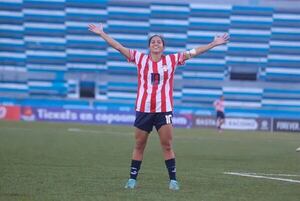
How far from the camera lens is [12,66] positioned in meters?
45.5

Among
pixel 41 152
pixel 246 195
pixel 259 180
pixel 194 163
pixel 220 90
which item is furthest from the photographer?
pixel 220 90

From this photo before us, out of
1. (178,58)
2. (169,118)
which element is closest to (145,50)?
(178,58)

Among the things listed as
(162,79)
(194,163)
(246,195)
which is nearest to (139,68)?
(162,79)

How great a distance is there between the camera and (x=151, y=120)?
9.27m

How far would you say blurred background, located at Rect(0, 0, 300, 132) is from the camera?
148 ft

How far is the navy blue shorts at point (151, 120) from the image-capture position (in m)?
9.24

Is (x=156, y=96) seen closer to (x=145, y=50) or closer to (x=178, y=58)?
(x=178, y=58)

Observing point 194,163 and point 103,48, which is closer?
point 194,163

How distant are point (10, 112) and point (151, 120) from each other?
30.8 metres

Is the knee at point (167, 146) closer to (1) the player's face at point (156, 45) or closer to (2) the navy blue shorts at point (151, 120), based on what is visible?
(2) the navy blue shorts at point (151, 120)

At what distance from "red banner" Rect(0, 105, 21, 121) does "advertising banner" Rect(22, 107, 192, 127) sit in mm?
333

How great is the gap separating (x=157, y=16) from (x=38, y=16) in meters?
7.48

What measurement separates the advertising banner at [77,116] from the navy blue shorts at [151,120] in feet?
98.0

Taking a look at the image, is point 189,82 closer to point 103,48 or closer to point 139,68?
point 103,48
